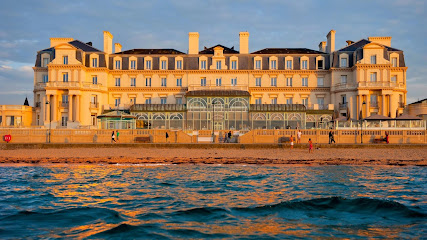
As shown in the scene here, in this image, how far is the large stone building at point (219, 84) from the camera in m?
49.2

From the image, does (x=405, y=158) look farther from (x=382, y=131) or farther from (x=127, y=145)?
(x=127, y=145)

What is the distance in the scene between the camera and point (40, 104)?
53.6 metres

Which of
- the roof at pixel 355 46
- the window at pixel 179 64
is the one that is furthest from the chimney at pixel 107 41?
the roof at pixel 355 46

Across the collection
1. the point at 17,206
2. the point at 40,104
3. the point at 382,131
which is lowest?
the point at 17,206

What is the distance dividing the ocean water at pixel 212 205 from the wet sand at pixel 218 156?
475 cm

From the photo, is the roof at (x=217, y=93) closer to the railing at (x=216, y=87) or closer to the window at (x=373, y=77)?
the railing at (x=216, y=87)

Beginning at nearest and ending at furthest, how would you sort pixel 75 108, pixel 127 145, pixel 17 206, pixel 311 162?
pixel 17 206
pixel 311 162
pixel 127 145
pixel 75 108

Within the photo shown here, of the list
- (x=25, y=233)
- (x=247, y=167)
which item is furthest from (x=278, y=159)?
(x=25, y=233)

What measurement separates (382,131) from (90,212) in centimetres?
3134

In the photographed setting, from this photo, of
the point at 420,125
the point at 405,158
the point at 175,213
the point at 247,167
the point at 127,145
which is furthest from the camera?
the point at 420,125

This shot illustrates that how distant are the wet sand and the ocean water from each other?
4751 mm

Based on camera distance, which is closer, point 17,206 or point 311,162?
point 17,206

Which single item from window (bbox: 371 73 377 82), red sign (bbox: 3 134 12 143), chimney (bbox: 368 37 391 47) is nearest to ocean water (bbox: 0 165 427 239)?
red sign (bbox: 3 134 12 143)

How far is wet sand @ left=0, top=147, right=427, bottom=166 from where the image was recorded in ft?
80.3
